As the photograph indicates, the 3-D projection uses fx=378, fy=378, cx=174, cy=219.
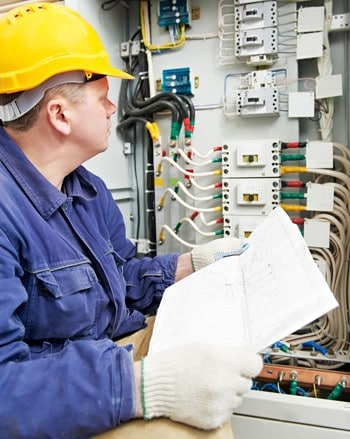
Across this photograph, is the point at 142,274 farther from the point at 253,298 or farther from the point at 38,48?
the point at 38,48

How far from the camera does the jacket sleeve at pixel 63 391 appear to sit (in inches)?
22.7

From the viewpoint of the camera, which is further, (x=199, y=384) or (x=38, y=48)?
(x=38, y=48)

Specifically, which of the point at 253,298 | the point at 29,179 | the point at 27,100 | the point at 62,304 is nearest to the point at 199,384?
the point at 253,298

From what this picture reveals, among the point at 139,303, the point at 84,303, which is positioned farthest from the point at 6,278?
the point at 139,303

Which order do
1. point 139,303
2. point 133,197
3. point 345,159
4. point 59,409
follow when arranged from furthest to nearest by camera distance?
1. point 133,197
2. point 345,159
3. point 139,303
4. point 59,409

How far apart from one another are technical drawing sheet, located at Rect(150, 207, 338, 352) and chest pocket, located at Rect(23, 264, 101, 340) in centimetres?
17

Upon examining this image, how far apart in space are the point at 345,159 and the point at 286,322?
123 cm

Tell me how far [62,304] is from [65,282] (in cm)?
5

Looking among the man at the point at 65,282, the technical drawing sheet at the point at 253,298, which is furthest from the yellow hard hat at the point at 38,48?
the technical drawing sheet at the point at 253,298

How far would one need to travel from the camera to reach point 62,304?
79 cm

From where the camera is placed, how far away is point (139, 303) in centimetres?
122

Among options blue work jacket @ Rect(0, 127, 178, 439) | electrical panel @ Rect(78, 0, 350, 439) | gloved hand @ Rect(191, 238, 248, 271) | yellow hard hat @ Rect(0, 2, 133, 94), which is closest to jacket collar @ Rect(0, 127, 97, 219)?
blue work jacket @ Rect(0, 127, 178, 439)

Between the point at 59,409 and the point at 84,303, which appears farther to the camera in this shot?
the point at 84,303

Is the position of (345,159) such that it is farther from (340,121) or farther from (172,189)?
(172,189)
